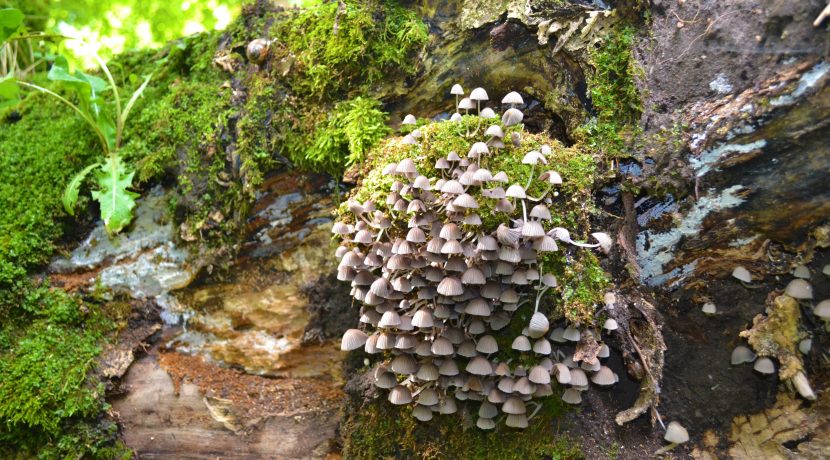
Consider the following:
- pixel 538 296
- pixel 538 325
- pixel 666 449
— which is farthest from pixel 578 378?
pixel 666 449

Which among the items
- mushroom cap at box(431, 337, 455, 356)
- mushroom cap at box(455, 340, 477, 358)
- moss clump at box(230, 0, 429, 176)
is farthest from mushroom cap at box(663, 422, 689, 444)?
moss clump at box(230, 0, 429, 176)

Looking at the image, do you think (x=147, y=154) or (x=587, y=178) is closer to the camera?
(x=587, y=178)

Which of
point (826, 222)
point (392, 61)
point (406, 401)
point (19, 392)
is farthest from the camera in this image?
point (392, 61)

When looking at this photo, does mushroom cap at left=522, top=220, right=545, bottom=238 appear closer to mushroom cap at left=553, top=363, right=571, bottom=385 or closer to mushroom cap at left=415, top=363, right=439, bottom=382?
mushroom cap at left=553, top=363, right=571, bottom=385

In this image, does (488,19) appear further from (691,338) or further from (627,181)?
(691,338)

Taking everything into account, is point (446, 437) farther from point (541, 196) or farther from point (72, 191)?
point (72, 191)

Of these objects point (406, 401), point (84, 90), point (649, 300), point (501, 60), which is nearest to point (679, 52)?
point (501, 60)

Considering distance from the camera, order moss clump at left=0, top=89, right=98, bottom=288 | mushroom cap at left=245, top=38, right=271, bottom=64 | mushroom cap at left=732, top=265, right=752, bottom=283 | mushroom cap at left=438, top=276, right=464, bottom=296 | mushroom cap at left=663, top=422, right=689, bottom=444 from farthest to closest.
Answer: mushroom cap at left=245, top=38, right=271, bottom=64 < moss clump at left=0, top=89, right=98, bottom=288 < mushroom cap at left=732, top=265, right=752, bottom=283 < mushroom cap at left=663, top=422, right=689, bottom=444 < mushroom cap at left=438, top=276, right=464, bottom=296
